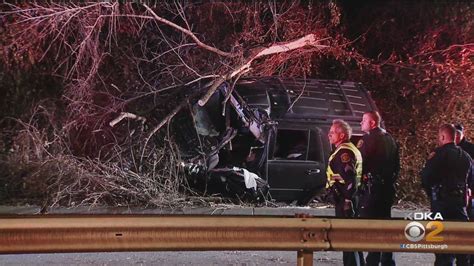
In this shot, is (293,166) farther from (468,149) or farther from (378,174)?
(468,149)

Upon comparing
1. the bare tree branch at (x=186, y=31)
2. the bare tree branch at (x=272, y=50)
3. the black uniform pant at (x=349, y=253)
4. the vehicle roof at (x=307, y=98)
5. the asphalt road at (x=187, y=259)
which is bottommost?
the asphalt road at (x=187, y=259)

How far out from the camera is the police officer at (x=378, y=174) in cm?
459

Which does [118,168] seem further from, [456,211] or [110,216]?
[456,211]

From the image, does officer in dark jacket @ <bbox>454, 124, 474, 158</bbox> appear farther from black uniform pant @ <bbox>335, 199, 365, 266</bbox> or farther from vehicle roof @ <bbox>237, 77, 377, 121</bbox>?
black uniform pant @ <bbox>335, 199, 365, 266</bbox>

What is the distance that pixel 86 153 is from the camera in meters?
6.31

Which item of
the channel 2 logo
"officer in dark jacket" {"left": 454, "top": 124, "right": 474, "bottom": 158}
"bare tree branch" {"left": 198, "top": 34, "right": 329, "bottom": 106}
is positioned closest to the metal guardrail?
the channel 2 logo

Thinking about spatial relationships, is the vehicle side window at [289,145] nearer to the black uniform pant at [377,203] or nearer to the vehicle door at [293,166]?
the vehicle door at [293,166]

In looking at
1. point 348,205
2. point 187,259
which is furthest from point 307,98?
point 187,259

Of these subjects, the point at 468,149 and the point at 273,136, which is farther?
the point at 273,136

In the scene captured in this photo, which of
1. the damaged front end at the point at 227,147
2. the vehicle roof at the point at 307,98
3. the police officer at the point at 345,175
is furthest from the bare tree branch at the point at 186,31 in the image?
the police officer at the point at 345,175

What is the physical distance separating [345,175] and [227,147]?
1.39 metres

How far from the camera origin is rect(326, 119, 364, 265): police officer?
460 cm

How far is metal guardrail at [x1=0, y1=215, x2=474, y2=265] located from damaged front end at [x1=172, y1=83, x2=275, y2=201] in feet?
4.54

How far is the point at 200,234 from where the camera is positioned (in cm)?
395
